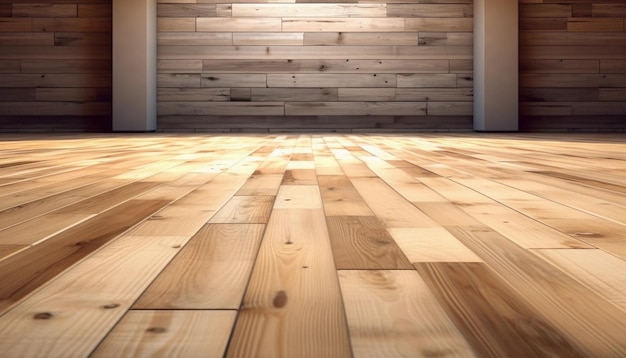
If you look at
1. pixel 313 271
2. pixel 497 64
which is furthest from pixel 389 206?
pixel 497 64

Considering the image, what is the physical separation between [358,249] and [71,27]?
17.3 feet

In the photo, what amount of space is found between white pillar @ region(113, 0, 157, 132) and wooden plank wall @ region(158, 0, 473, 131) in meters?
0.25

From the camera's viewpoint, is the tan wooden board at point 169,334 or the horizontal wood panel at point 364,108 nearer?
the tan wooden board at point 169,334

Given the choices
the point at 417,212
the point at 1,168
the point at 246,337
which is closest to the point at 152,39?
the point at 1,168

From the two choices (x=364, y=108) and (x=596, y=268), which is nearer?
(x=596, y=268)

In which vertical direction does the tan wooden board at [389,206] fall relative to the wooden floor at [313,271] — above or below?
above

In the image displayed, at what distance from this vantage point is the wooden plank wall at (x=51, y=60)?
521cm

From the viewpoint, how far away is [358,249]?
71 cm

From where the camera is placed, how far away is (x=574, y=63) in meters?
5.29

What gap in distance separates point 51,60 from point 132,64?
85 cm

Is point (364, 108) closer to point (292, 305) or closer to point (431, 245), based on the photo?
point (431, 245)

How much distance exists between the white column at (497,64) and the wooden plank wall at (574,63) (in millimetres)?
222

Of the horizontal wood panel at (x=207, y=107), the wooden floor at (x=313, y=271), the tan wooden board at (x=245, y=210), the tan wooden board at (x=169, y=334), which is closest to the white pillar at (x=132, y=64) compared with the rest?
the horizontal wood panel at (x=207, y=107)

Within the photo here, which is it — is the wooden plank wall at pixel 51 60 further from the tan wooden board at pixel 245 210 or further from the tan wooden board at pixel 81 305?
the tan wooden board at pixel 81 305
